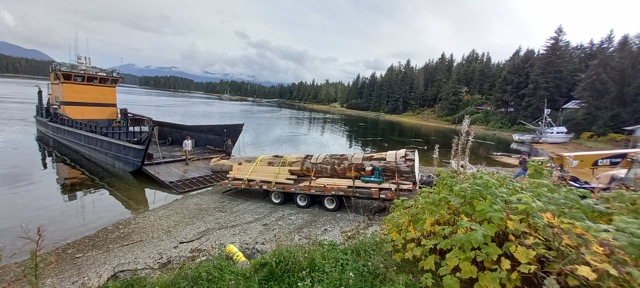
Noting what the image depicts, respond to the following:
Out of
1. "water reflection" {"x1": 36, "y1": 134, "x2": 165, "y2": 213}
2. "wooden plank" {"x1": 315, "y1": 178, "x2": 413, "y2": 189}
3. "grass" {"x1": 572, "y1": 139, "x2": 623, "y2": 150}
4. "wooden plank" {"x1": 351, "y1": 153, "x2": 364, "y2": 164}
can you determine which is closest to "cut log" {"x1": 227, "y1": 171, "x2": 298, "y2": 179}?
"wooden plank" {"x1": 315, "y1": 178, "x2": 413, "y2": 189}

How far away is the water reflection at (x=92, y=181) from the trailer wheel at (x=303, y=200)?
21.8 ft

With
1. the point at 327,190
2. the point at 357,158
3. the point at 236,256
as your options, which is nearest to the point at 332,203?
the point at 327,190

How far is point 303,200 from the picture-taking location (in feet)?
37.6

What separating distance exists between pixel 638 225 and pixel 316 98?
428 ft

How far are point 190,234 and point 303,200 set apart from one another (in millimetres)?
4016

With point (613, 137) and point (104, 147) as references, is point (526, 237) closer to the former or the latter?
point (104, 147)

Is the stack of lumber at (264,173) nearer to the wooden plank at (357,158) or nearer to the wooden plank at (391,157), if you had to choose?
the wooden plank at (357,158)

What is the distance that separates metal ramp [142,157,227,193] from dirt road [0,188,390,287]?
199 cm

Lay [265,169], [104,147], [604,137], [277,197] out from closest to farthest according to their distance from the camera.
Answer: [277,197]
[265,169]
[104,147]
[604,137]

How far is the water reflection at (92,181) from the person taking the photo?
13883 mm

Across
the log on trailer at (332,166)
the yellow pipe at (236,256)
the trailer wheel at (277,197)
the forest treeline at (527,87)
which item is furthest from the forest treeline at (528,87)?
the yellow pipe at (236,256)

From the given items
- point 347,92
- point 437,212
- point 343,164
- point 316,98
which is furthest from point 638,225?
point 316,98

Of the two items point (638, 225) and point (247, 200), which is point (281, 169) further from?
point (638, 225)

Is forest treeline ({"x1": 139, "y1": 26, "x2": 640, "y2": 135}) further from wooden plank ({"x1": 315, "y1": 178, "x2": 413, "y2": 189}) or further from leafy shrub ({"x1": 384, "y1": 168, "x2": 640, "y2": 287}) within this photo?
leafy shrub ({"x1": 384, "y1": 168, "x2": 640, "y2": 287})
